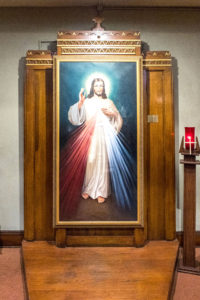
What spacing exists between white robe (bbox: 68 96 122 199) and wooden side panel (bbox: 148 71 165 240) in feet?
1.29

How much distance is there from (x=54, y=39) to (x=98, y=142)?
1185 millimetres

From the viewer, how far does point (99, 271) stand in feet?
9.18

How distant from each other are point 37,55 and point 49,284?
7.02 ft

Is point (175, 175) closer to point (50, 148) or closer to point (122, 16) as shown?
point (50, 148)

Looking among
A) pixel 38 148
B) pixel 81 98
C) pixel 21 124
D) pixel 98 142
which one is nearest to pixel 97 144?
pixel 98 142

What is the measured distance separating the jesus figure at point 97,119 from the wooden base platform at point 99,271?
28.5 inches

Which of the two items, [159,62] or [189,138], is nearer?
[189,138]

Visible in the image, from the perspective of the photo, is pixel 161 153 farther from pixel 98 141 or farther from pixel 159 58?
pixel 159 58

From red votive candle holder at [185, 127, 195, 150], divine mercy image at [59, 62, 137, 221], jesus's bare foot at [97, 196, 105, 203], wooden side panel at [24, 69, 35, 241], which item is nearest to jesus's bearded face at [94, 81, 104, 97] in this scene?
divine mercy image at [59, 62, 137, 221]

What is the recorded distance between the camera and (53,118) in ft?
10.8

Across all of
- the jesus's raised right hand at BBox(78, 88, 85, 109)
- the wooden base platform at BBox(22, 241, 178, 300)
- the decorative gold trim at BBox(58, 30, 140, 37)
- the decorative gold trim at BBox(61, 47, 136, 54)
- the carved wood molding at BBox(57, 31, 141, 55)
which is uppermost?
the decorative gold trim at BBox(58, 30, 140, 37)

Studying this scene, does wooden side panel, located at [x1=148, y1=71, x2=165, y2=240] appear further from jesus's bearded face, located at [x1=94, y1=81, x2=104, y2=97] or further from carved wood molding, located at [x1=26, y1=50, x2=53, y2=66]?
carved wood molding, located at [x1=26, y1=50, x2=53, y2=66]

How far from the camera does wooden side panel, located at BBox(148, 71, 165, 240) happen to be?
340 centimetres

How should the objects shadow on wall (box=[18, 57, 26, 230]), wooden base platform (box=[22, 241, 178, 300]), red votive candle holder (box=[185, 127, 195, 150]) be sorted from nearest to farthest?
wooden base platform (box=[22, 241, 178, 300]), red votive candle holder (box=[185, 127, 195, 150]), shadow on wall (box=[18, 57, 26, 230])
